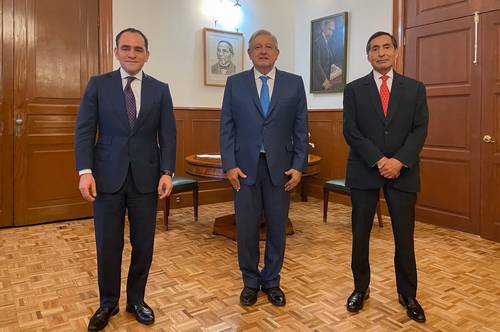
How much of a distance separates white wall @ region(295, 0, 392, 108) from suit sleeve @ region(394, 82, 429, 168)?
2597mm

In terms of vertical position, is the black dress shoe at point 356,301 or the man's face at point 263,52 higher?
the man's face at point 263,52

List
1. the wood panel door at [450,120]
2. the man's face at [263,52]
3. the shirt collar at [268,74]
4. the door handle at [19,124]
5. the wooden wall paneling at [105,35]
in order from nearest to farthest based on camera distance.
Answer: the man's face at [263,52], the shirt collar at [268,74], the wood panel door at [450,120], the door handle at [19,124], the wooden wall paneling at [105,35]

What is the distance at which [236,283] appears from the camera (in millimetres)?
2711

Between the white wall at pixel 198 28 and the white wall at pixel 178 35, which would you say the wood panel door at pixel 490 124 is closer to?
the white wall at pixel 198 28

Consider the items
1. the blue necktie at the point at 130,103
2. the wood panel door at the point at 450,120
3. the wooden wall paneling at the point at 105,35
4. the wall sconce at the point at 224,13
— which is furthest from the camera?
the wall sconce at the point at 224,13

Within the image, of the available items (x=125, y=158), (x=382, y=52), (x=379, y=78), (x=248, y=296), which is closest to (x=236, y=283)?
(x=248, y=296)

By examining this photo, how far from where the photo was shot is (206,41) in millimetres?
5023

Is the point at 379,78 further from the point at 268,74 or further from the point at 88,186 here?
the point at 88,186

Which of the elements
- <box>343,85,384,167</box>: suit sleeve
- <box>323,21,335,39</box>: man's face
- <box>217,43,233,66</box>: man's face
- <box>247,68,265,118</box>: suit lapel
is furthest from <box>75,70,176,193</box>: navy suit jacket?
<box>323,21,335,39</box>: man's face

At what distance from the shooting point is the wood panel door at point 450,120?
3824mm

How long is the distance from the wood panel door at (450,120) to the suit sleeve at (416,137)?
1.90 m

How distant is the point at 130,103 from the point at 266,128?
70 centimetres

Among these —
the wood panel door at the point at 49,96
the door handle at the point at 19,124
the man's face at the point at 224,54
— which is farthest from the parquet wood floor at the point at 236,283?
the man's face at the point at 224,54

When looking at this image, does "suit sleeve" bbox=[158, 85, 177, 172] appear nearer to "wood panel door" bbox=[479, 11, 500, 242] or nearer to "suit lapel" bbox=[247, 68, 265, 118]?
"suit lapel" bbox=[247, 68, 265, 118]
